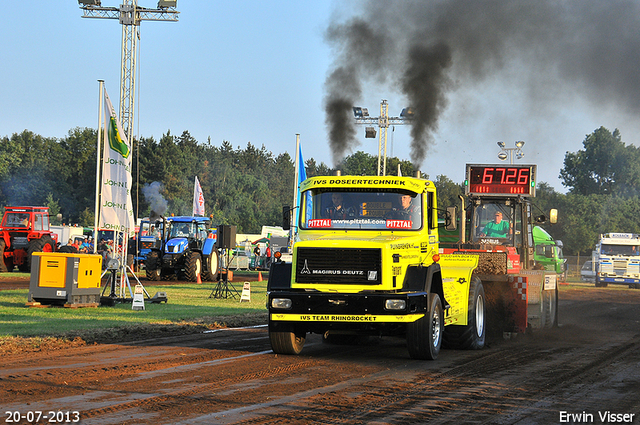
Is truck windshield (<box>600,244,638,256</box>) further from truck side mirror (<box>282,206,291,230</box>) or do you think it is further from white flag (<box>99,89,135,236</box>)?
truck side mirror (<box>282,206,291,230</box>)

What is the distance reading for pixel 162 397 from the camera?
307 inches

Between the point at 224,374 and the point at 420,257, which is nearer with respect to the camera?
the point at 224,374

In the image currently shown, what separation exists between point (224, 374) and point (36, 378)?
2.26m

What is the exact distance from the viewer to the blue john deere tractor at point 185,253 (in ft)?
103

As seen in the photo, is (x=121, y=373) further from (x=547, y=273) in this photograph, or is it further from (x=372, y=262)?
(x=547, y=273)

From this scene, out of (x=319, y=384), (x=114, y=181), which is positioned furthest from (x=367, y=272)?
(x=114, y=181)

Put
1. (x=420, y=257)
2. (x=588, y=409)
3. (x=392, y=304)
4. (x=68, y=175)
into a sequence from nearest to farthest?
1. (x=588, y=409)
2. (x=392, y=304)
3. (x=420, y=257)
4. (x=68, y=175)

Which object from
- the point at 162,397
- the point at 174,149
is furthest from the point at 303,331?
the point at 174,149

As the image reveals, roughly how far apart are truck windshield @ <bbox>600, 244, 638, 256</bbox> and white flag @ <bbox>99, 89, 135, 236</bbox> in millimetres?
33856

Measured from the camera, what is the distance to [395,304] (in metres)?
10.5

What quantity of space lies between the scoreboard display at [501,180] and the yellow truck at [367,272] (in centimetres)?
574

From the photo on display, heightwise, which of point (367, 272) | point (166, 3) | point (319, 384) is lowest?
point (319, 384)

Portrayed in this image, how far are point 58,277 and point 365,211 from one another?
954cm

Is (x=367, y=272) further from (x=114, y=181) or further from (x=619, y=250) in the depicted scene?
(x=619, y=250)
